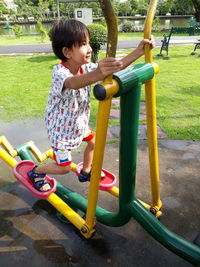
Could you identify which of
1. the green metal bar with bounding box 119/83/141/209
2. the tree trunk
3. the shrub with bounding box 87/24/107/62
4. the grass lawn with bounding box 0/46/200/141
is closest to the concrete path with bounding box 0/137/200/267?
the green metal bar with bounding box 119/83/141/209

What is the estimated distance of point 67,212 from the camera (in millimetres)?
1985

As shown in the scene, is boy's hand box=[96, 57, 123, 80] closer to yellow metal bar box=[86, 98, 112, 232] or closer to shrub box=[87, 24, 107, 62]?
yellow metal bar box=[86, 98, 112, 232]

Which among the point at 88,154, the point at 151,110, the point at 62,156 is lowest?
the point at 88,154

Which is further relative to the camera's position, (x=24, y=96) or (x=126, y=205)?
(x=24, y=96)

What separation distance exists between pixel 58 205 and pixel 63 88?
0.94 meters

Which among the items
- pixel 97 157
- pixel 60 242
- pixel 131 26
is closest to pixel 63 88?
pixel 97 157

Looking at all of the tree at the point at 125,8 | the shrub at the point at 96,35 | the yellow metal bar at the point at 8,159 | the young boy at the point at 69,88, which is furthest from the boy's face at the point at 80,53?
the tree at the point at 125,8

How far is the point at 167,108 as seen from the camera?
176 inches

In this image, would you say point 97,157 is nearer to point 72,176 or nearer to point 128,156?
point 128,156

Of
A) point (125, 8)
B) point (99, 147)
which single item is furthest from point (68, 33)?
point (125, 8)

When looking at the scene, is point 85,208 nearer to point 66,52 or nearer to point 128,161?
point 128,161

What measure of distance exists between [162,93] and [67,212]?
3.82 meters

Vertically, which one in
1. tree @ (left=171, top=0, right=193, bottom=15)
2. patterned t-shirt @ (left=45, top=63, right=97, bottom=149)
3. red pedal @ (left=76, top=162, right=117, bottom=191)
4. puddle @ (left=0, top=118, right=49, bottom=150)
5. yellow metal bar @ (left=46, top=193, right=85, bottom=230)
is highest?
tree @ (left=171, top=0, right=193, bottom=15)

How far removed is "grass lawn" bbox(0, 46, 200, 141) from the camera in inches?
155
